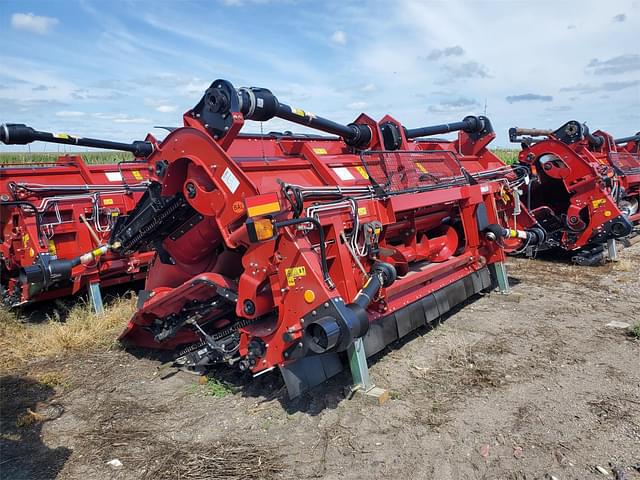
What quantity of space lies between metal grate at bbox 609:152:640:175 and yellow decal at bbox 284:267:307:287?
26.7 feet

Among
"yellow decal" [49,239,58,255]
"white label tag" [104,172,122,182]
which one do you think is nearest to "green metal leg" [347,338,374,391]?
"yellow decal" [49,239,58,255]

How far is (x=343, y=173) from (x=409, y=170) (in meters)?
0.73

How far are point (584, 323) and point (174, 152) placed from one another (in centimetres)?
437

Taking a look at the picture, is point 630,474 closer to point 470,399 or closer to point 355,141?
point 470,399

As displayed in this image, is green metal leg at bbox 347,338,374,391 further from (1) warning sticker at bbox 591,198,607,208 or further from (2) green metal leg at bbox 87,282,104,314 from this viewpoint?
(1) warning sticker at bbox 591,198,607,208

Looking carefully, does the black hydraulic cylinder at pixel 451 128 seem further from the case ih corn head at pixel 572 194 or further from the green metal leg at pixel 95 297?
the green metal leg at pixel 95 297

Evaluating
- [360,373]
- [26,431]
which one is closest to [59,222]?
[26,431]

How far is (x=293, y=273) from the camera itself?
3479 millimetres

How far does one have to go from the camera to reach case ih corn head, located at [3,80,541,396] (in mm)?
3490

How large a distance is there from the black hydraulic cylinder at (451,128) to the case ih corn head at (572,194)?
150 centimetres

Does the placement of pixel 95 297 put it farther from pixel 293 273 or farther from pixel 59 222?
pixel 293 273

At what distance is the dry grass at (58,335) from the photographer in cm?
524

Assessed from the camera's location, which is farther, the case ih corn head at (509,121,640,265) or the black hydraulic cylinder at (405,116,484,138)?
the case ih corn head at (509,121,640,265)

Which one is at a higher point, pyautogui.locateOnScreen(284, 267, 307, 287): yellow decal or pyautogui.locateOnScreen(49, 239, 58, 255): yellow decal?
pyautogui.locateOnScreen(49, 239, 58, 255): yellow decal
